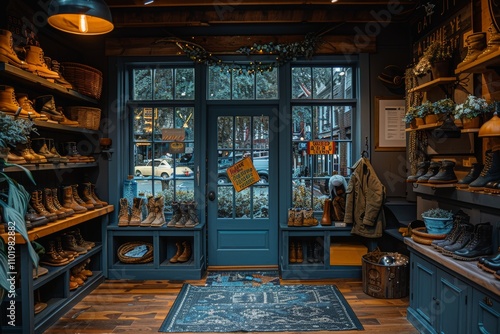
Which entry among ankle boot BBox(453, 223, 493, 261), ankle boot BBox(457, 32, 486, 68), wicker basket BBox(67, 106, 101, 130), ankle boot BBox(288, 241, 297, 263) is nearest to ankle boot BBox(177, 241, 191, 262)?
ankle boot BBox(288, 241, 297, 263)

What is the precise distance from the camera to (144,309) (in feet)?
11.6

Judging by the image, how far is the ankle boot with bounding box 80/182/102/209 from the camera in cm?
416

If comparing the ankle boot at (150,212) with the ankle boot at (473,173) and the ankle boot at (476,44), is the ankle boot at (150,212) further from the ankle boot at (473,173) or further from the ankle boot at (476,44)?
the ankle boot at (476,44)

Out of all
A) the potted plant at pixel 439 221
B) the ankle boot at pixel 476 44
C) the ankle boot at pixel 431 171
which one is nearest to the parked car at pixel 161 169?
the ankle boot at pixel 431 171

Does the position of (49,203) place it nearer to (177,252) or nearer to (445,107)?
(177,252)

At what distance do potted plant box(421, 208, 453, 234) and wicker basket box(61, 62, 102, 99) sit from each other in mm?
3623

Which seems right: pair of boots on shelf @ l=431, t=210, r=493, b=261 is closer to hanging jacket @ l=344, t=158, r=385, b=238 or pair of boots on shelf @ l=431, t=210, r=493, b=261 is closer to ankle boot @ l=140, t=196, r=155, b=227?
hanging jacket @ l=344, t=158, r=385, b=238

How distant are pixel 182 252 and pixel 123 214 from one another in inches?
32.4

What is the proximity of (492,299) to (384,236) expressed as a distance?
2333mm

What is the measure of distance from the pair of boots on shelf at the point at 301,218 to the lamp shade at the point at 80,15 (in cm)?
271

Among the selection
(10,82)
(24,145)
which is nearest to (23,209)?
(24,145)

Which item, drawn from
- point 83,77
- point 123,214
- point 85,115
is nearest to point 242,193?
point 123,214

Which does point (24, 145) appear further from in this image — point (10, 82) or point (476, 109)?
point (476, 109)

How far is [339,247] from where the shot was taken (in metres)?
4.36
